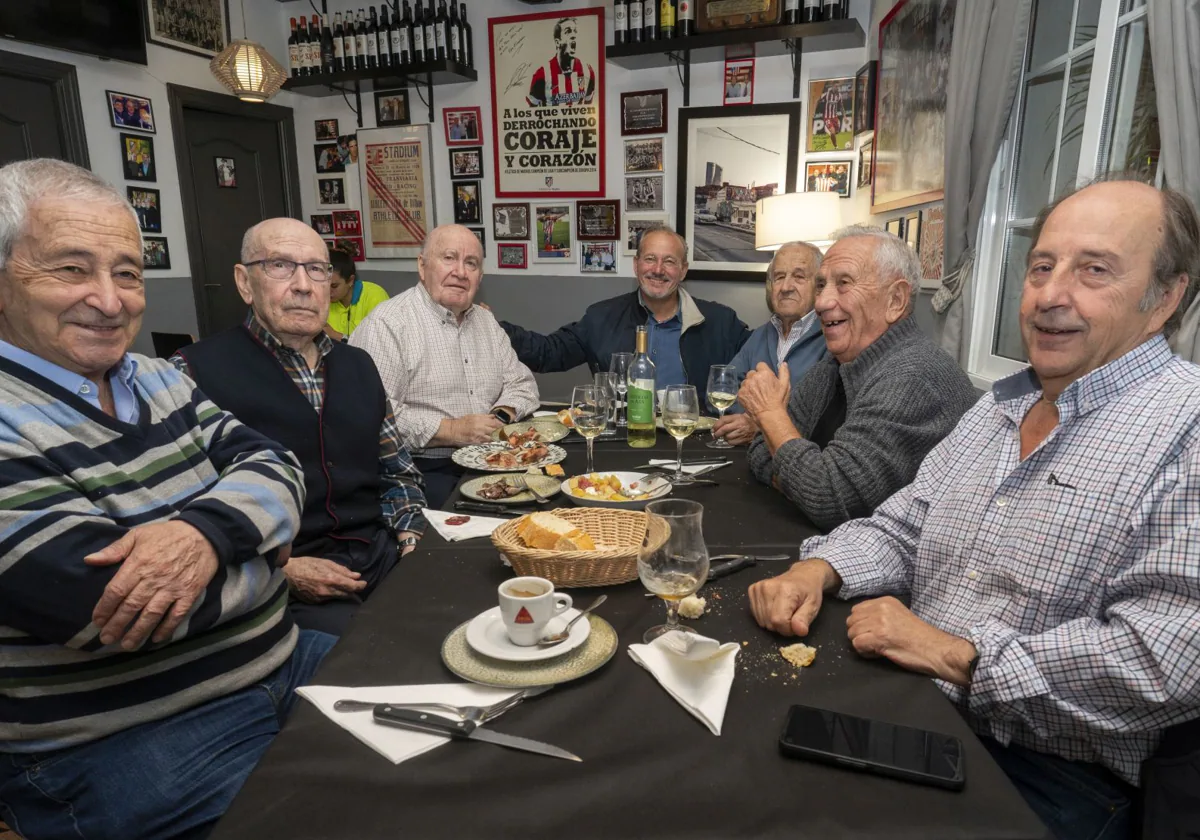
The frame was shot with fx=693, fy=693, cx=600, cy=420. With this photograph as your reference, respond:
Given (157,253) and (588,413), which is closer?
(588,413)

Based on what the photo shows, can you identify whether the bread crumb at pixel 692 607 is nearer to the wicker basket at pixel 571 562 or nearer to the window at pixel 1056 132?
the wicker basket at pixel 571 562

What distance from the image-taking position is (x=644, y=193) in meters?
4.82

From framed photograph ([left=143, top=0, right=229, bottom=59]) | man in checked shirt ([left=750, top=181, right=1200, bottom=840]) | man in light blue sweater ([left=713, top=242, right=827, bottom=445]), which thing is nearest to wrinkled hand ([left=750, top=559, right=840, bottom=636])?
man in checked shirt ([left=750, top=181, right=1200, bottom=840])

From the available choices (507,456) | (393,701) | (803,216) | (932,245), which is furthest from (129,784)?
(803,216)

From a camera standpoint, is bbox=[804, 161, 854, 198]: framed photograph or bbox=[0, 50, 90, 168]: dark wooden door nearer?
bbox=[0, 50, 90, 168]: dark wooden door

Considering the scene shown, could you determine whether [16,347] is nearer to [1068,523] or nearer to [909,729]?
[909,729]

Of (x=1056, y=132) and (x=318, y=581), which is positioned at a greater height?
(x=1056, y=132)

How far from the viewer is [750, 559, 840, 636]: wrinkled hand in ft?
3.51

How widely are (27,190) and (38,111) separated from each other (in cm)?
371

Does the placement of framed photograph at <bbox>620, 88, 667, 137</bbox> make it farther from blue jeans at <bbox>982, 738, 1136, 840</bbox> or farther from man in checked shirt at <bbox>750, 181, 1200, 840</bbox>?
blue jeans at <bbox>982, 738, 1136, 840</bbox>

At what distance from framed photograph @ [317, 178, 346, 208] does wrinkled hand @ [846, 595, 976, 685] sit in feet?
18.3

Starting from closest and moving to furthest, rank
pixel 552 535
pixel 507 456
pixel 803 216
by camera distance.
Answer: pixel 552 535 < pixel 507 456 < pixel 803 216

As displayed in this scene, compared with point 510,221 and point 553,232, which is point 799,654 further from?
point 510,221

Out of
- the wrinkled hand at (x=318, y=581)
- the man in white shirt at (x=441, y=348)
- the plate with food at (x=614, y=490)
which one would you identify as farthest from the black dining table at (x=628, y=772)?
the man in white shirt at (x=441, y=348)
